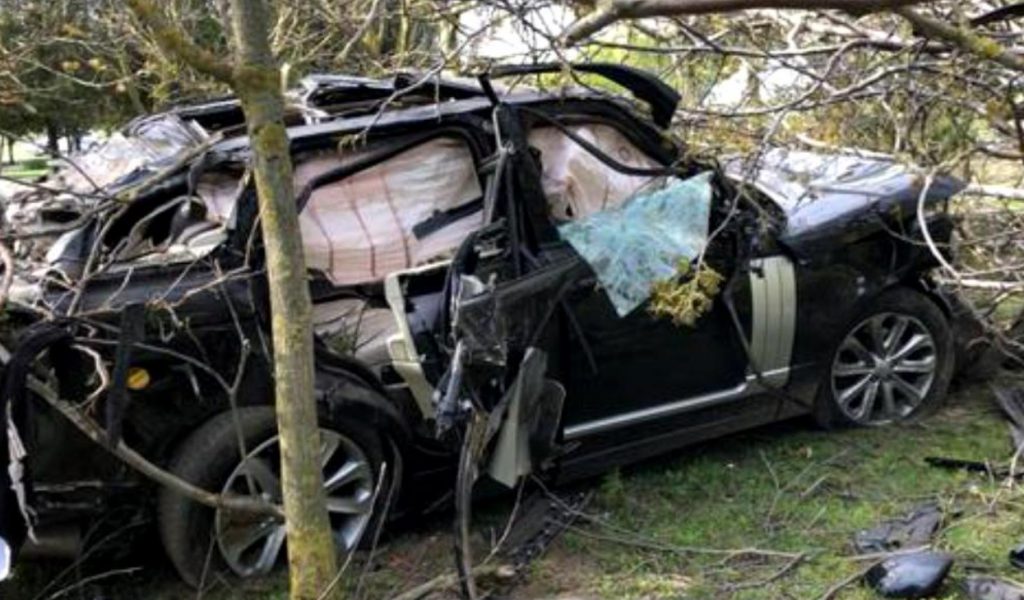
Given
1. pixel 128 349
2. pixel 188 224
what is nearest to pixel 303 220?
pixel 188 224

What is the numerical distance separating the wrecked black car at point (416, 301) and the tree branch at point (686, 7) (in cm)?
186

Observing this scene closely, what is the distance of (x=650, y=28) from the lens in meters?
5.75

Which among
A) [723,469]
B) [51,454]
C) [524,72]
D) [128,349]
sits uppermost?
[524,72]

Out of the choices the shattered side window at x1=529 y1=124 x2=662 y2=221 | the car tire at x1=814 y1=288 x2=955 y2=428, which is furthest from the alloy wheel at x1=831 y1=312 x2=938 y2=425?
the shattered side window at x1=529 y1=124 x2=662 y2=221

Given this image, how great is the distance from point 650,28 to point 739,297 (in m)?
1.55

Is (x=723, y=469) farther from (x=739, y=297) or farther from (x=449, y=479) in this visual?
(x=449, y=479)

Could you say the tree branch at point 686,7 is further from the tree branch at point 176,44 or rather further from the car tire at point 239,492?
the car tire at point 239,492

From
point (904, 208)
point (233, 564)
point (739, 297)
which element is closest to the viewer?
point (233, 564)

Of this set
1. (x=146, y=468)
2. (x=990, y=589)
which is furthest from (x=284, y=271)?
(x=990, y=589)

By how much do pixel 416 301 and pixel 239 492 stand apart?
979 millimetres

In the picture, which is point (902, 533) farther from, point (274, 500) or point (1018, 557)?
point (274, 500)

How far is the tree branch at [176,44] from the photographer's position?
2.67 meters

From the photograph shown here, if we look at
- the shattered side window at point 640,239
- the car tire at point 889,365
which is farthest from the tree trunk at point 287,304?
the car tire at point 889,365

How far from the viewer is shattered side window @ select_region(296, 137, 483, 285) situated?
436 centimetres
